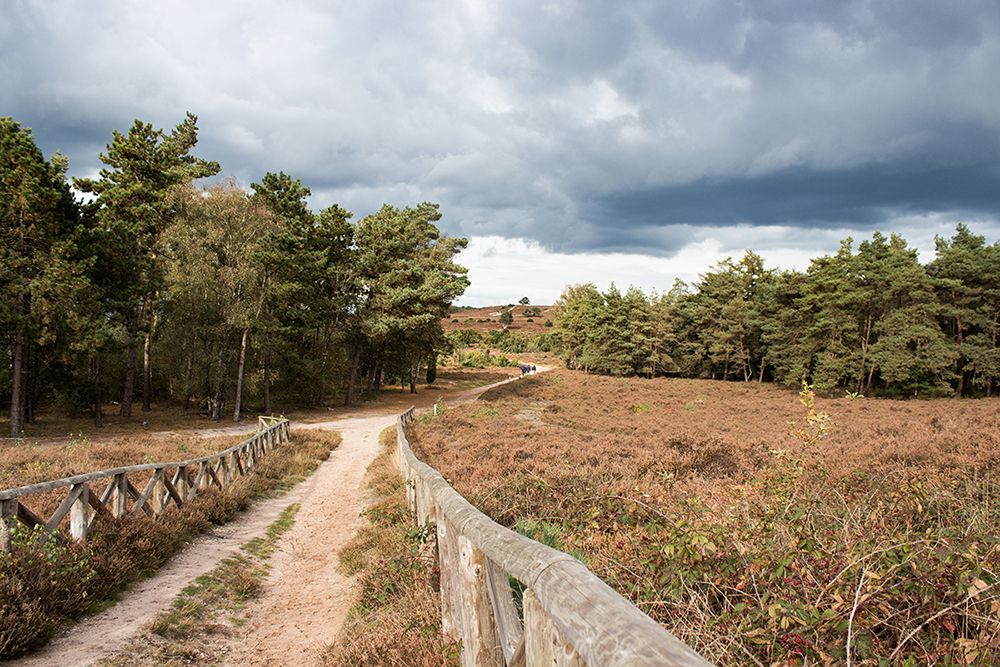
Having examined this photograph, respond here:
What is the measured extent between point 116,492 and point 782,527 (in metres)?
7.23

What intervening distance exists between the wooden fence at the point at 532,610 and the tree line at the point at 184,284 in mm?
22109

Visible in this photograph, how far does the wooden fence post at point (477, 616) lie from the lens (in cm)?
243

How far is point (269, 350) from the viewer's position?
2780 centimetres

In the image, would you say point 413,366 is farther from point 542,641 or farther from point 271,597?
point 542,641

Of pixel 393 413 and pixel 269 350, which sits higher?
pixel 269 350

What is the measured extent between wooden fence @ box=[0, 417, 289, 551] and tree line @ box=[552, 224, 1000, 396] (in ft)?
97.5

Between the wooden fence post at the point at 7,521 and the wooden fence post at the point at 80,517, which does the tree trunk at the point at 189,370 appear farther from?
the wooden fence post at the point at 7,521

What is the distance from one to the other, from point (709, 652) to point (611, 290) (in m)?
54.6

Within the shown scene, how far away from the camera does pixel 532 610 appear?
1811mm

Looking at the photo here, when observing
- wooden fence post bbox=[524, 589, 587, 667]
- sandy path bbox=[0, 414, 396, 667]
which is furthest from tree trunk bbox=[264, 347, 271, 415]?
wooden fence post bbox=[524, 589, 587, 667]

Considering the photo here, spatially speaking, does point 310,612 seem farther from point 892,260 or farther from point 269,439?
point 892,260

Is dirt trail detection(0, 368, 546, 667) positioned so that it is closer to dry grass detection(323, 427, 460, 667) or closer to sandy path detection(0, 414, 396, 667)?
sandy path detection(0, 414, 396, 667)

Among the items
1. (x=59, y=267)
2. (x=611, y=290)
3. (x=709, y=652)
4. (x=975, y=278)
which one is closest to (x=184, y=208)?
(x=59, y=267)

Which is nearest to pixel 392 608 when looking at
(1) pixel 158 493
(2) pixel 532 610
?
(2) pixel 532 610
